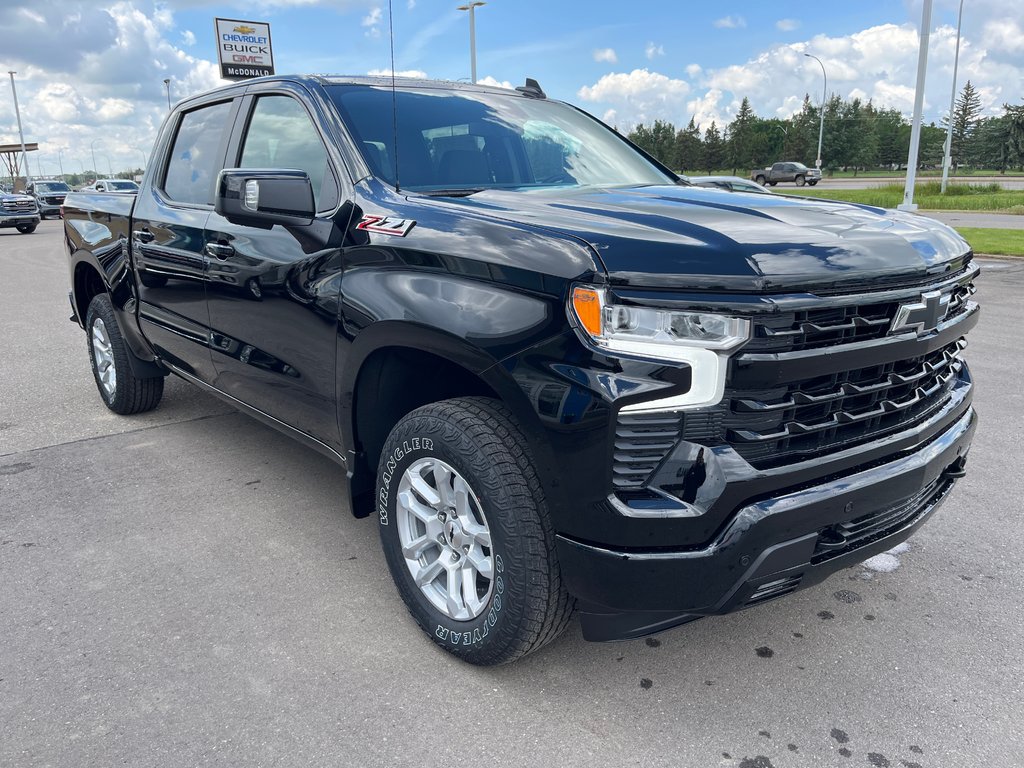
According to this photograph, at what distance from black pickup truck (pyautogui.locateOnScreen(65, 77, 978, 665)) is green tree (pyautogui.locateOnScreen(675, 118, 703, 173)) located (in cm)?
7848

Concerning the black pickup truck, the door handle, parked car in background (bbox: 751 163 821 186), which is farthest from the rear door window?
parked car in background (bbox: 751 163 821 186)

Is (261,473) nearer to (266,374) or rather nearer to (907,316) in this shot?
(266,374)

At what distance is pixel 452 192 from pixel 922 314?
1603mm

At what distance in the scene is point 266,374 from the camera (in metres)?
3.40

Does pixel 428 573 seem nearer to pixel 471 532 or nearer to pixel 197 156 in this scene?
pixel 471 532

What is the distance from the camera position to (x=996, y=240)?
14.7 metres

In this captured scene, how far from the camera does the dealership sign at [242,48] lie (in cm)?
4191

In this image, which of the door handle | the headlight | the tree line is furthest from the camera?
the tree line

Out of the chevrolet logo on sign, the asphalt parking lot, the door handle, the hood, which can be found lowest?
the asphalt parking lot

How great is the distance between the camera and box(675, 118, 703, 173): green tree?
255ft

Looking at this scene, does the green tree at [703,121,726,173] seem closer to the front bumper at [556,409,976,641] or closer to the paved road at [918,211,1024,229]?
the paved road at [918,211,1024,229]

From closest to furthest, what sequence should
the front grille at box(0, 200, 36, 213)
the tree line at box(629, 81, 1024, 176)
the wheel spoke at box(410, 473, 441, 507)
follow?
the wheel spoke at box(410, 473, 441, 507) → the front grille at box(0, 200, 36, 213) → the tree line at box(629, 81, 1024, 176)

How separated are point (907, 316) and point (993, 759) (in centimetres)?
120

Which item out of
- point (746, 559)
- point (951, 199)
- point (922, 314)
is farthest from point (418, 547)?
point (951, 199)
